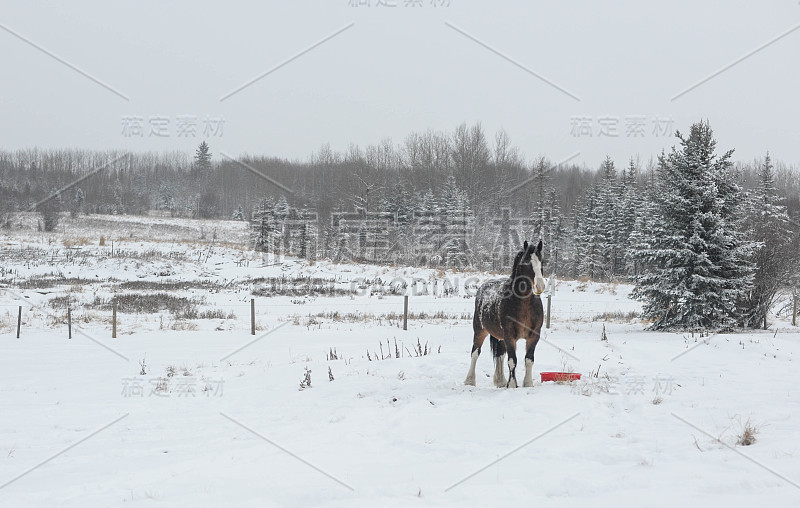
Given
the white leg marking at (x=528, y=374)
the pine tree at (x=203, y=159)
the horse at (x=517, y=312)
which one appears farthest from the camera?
the pine tree at (x=203, y=159)

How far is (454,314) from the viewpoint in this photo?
74.8 ft

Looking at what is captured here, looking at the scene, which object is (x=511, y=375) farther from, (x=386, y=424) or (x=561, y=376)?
(x=386, y=424)

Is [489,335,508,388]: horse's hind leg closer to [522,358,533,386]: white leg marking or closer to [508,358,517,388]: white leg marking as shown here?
[508,358,517,388]: white leg marking

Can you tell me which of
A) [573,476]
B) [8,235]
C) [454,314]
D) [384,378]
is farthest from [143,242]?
[573,476]

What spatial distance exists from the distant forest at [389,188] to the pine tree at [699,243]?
100cm

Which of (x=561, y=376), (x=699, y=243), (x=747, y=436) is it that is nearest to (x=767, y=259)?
(x=699, y=243)

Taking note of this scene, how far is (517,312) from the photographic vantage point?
7.27m

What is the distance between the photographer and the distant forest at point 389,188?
54.5m

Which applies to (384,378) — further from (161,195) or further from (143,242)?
(161,195)

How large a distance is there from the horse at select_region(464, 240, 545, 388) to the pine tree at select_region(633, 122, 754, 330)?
9950 millimetres

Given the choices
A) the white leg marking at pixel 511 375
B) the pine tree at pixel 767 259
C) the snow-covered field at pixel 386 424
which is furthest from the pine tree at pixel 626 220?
the white leg marking at pixel 511 375

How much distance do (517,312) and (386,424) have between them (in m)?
2.55

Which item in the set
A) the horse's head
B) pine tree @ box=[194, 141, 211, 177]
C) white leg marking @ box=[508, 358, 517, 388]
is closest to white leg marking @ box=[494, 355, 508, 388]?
white leg marking @ box=[508, 358, 517, 388]

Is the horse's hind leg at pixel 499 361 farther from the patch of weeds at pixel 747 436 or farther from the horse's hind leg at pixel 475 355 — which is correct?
the patch of weeds at pixel 747 436
